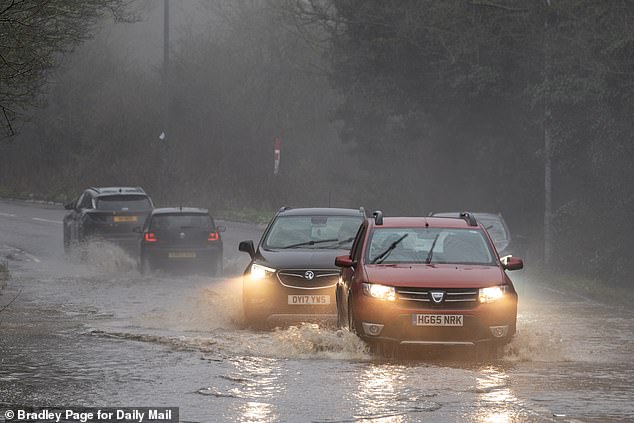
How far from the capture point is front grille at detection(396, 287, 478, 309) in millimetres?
14188

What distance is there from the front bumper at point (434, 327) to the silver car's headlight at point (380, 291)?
68mm

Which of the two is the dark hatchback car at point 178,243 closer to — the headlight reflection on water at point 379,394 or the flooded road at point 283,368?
the flooded road at point 283,368

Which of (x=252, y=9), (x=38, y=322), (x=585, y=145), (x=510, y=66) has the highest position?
(x=252, y=9)

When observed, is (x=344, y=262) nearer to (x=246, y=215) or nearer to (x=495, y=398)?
(x=495, y=398)

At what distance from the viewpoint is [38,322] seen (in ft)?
63.9

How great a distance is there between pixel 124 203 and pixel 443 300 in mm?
20440

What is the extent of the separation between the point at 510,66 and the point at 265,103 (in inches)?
1031

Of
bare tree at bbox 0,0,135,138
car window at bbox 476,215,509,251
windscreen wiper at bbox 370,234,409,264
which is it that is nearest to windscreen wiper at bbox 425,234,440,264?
windscreen wiper at bbox 370,234,409,264

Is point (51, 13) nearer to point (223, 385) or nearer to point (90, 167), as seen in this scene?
point (223, 385)

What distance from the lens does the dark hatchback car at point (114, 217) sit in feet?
109

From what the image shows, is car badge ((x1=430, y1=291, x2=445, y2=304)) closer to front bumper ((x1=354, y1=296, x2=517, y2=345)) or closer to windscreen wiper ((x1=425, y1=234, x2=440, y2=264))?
front bumper ((x1=354, y1=296, x2=517, y2=345))

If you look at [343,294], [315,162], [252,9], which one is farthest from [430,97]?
[343,294]

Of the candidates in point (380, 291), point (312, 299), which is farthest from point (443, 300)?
point (312, 299)

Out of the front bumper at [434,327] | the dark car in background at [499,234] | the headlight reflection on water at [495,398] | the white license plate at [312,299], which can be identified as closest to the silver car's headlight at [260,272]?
the white license plate at [312,299]
